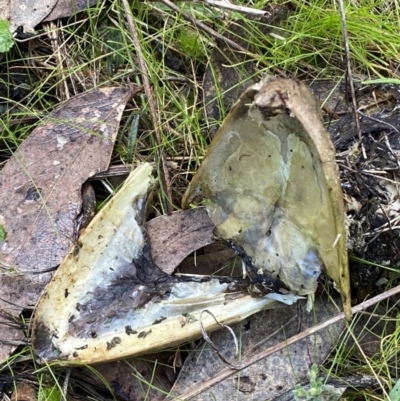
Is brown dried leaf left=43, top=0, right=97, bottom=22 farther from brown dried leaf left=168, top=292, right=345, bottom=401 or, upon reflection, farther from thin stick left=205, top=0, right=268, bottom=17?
brown dried leaf left=168, top=292, right=345, bottom=401

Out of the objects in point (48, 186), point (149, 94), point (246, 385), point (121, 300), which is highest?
point (149, 94)

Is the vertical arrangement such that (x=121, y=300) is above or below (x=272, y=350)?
above

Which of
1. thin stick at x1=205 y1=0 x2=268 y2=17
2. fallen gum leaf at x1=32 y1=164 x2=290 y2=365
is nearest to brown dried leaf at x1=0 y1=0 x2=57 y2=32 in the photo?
thin stick at x1=205 y1=0 x2=268 y2=17

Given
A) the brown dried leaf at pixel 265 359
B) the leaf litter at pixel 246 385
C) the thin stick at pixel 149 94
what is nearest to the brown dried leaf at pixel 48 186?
the thin stick at pixel 149 94

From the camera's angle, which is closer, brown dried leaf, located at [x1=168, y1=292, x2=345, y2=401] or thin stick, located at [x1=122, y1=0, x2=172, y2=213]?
brown dried leaf, located at [x1=168, y1=292, x2=345, y2=401]

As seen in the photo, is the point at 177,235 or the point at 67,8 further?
the point at 67,8

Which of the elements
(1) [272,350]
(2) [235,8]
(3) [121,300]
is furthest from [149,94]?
(1) [272,350]

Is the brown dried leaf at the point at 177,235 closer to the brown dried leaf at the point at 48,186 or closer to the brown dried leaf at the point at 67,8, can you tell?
the brown dried leaf at the point at 48,186

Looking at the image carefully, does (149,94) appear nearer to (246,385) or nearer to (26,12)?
(26,12)
